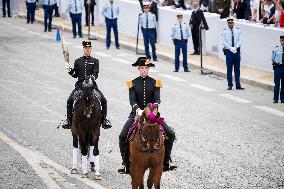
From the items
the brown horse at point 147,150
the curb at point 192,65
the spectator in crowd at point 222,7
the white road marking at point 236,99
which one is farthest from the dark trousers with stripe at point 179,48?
the brown horse at point 147,150

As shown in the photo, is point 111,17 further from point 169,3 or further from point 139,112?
point 139,112

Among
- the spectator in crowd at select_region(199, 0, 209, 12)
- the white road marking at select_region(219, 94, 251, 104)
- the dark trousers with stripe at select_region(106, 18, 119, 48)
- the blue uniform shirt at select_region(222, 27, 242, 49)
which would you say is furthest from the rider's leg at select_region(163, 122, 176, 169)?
the spectator in crowd at select_region(199, 0, 209, 12)

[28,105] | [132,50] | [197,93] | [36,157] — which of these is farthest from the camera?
[132,50]

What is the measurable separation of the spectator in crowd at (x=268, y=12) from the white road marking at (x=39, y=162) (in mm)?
14705

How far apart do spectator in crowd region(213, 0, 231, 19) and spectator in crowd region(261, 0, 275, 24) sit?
297 centimetres

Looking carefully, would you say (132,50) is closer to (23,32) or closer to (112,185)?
(23,32)

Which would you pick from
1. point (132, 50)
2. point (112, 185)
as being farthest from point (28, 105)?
point (132, 50)

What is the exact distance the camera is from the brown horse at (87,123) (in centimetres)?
2030

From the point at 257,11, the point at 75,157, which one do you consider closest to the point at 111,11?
the point at 257,11

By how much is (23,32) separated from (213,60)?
42.1 feet

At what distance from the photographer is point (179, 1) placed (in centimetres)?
4447

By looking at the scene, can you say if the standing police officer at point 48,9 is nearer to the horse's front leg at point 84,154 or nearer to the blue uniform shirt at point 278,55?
the blue uniform shirt at point 278,55

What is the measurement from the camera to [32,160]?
73.9 feet

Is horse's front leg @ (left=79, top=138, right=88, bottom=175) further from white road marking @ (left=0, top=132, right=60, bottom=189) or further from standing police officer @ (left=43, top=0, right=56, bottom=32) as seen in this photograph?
standing police officer @ (left=43, top=0, right=56, bottom=32)
